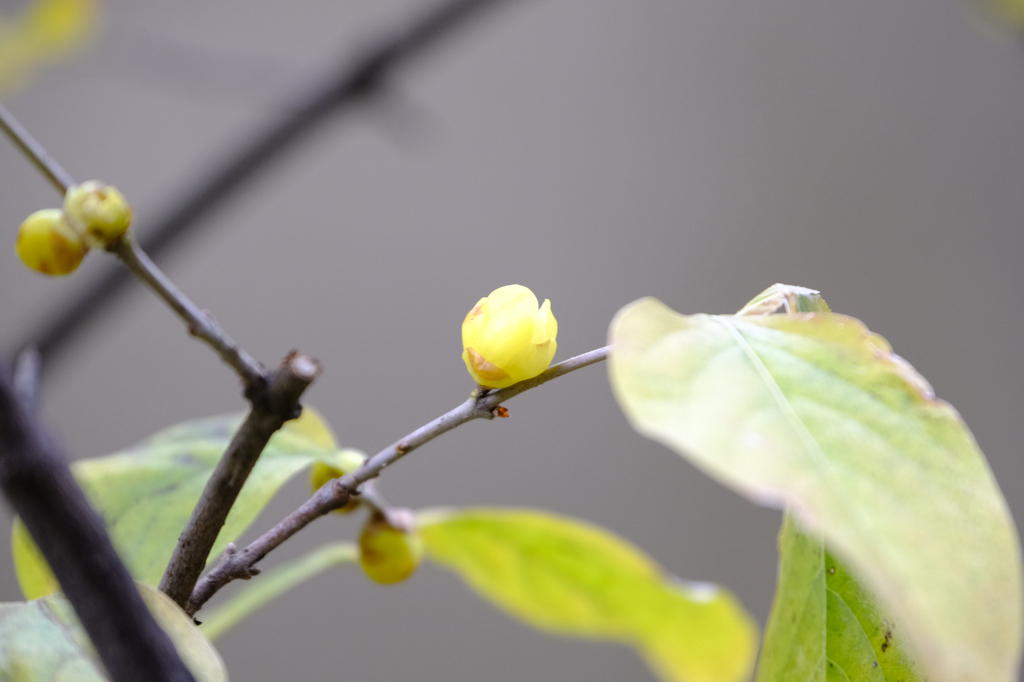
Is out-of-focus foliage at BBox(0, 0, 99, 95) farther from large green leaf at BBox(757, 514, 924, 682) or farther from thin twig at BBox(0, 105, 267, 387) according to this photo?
large green leaf at BBox(757, 514, 924, 682)

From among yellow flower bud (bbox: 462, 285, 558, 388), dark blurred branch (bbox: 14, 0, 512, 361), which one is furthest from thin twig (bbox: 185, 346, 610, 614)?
dark blurred branch (bbox: 14, 0, 512, 361)

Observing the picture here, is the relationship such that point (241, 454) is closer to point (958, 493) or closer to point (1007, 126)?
point (958, 493)

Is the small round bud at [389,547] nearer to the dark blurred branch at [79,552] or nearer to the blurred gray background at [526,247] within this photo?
the dark blurred branch at [79,552]

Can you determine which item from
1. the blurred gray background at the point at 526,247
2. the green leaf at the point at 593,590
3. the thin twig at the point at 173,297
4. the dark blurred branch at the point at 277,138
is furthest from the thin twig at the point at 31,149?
the blurred gray background at the point at 526,247

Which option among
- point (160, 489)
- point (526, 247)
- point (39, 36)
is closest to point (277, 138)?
point (39, 36)

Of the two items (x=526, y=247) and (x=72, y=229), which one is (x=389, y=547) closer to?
(x=72, y=229)
